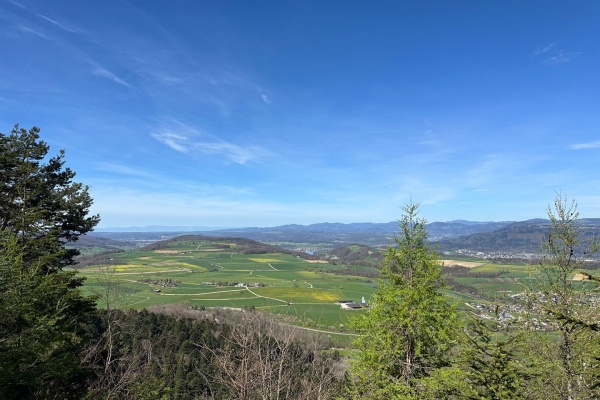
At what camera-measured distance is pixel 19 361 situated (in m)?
7.52

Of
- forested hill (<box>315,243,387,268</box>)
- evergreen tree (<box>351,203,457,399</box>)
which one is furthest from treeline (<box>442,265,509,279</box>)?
evergreen tree (<box>351,203,457,399</box>)

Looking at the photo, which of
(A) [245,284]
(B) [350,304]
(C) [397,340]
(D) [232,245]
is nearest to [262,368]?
(C) [397,340]

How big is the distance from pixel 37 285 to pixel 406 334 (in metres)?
11.8

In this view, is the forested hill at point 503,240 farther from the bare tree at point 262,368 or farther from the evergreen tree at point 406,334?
the bare tree at point 262,368

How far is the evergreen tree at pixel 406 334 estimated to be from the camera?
9.18m

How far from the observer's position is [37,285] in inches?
386

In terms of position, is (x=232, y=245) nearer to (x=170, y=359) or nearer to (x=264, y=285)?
(x=264, y=285)

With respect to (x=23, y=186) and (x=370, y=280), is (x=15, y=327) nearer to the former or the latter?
(x=23, y=186)

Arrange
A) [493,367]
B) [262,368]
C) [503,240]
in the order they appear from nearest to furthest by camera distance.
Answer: [262,368] → [493,367] → [503,240]

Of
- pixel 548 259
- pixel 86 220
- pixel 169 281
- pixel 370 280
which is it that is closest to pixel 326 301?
pixel 370 280

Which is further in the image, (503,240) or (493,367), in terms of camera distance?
(503,240)

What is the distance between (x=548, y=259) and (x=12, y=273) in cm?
1491

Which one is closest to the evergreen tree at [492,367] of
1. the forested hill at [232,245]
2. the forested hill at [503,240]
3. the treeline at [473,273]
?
the treeline at [473,273]

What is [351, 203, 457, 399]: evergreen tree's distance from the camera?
9.18 metres
